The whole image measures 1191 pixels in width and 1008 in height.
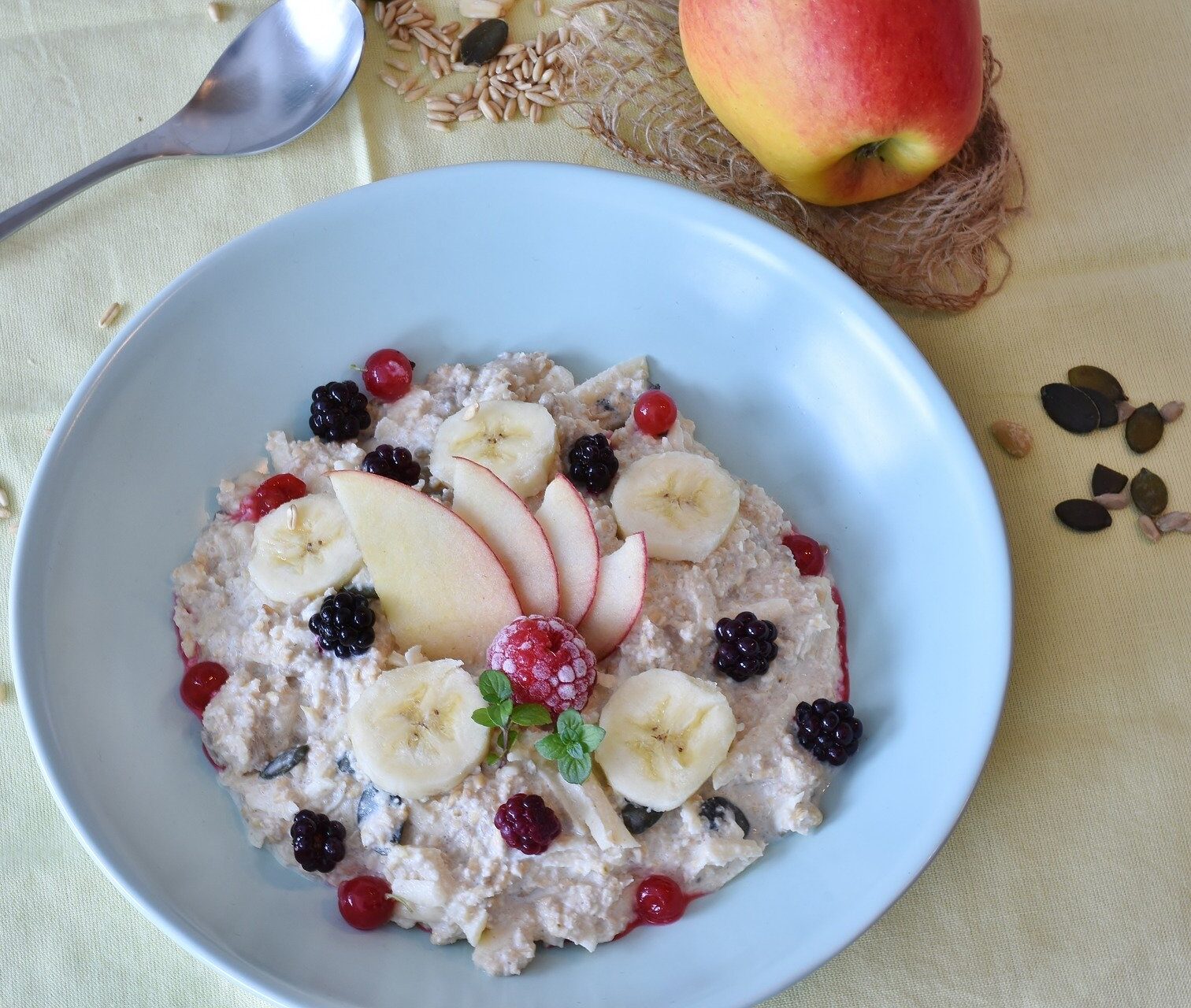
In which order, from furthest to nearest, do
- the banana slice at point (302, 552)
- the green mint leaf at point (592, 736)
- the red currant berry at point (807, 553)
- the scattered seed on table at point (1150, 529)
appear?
1. the scattered seed on table at point (1150, 529)
2. the red currant berry at point (807, 553)
3. the banana slice at point (302, 552)
4. the green mint leaf at point (592, 736)

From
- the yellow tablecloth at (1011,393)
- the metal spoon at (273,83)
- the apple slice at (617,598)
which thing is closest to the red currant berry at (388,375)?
the apple slice at (617,598)

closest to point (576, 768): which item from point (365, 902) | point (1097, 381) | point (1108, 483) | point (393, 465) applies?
point (365, 902)

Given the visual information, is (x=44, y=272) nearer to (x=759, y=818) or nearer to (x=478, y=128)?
(x=478, y=128)

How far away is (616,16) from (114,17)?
3.45 feet

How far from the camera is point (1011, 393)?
2.09 metres

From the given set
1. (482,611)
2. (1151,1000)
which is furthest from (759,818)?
(1151,1000)

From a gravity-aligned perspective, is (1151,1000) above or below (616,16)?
below

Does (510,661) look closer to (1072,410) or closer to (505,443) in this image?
(505,443)

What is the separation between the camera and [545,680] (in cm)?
155

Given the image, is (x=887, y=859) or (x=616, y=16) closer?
(x=887, y=859)

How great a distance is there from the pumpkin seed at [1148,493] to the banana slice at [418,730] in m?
1.27

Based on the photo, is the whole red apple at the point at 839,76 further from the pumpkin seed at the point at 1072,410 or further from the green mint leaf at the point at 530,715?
the green mint leaf at the point at 530,715

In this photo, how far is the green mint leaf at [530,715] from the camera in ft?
5.07

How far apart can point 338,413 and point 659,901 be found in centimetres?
95
